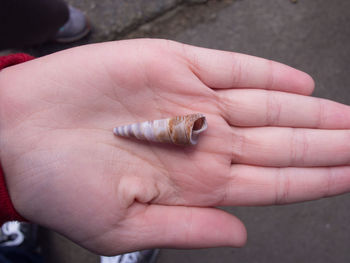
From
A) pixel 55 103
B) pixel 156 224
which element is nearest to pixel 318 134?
pixel 156 224

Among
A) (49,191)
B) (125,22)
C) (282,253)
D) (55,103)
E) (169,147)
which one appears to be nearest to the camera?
(49,191)

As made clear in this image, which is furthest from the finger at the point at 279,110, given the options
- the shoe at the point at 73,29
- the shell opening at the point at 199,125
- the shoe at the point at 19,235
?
the shoe at the point at 19,235

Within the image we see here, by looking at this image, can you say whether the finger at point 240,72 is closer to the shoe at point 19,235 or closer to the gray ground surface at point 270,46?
the gray ground surface at point 270,46

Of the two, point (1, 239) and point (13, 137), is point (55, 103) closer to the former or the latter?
point (13, 137)

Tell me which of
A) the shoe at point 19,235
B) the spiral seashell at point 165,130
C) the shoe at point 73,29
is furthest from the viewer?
the shoe at point 73,29

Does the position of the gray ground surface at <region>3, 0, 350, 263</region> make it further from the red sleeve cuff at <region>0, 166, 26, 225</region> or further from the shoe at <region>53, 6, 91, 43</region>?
the red sleeve cuff at <region>0, 166, 26, 225</region>

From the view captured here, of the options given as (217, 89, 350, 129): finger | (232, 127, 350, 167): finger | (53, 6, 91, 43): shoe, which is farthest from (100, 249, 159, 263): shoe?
(53, 6, 91, 43): shoe
